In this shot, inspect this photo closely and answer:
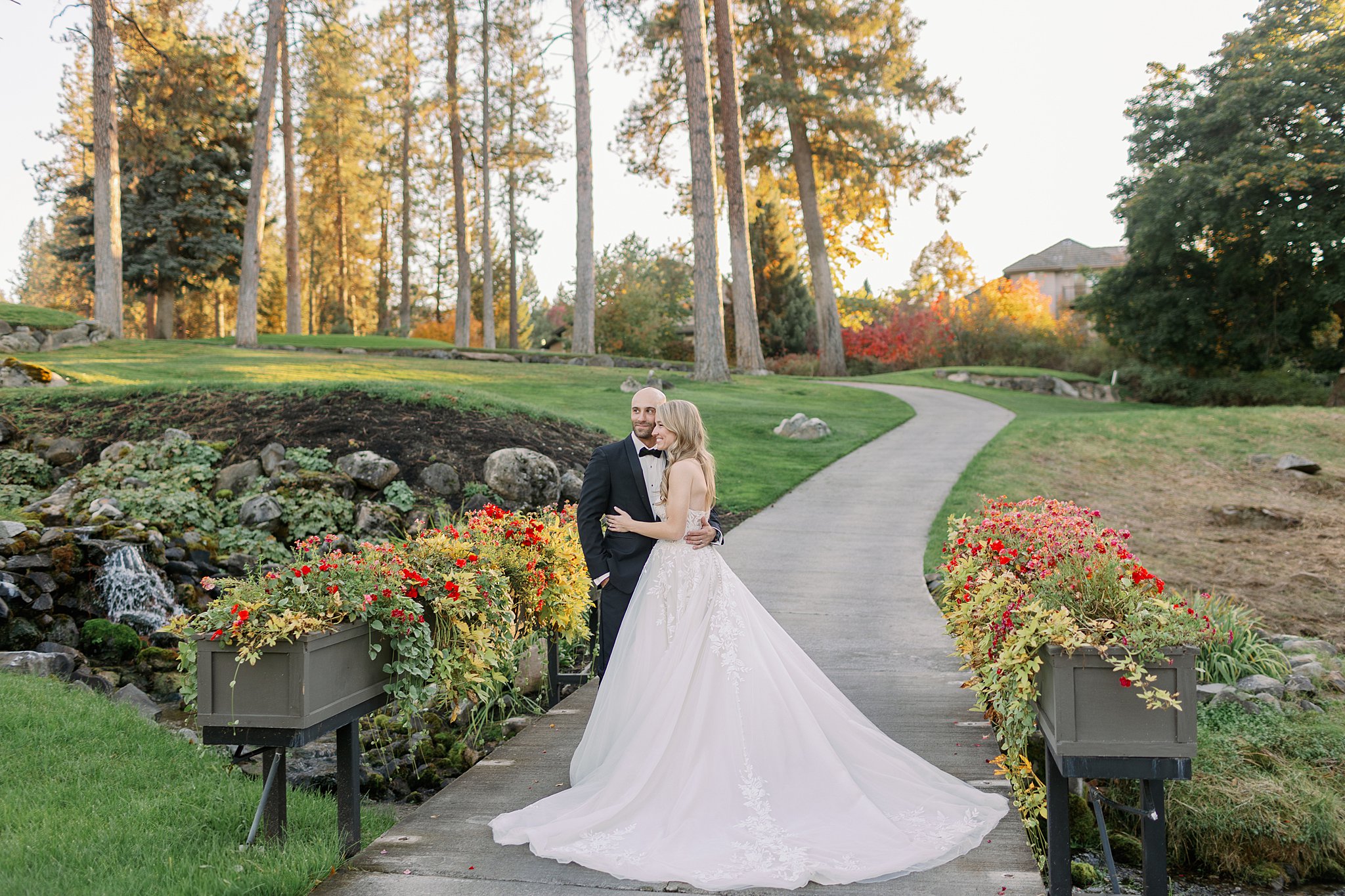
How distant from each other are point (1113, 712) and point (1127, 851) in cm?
214

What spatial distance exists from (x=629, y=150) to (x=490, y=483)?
19630 millimetres

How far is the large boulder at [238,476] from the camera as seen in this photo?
34.6ft

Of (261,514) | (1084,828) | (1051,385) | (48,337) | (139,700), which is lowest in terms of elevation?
(1084,828)

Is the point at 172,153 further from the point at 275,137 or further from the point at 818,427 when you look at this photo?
the point at 818,427

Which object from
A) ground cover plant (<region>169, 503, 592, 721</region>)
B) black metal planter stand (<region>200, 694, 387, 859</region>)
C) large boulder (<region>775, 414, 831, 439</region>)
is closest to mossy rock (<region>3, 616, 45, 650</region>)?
ground cover plant (<region>169, 503, 592, 721</region>)

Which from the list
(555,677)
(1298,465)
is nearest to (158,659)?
(555,677)

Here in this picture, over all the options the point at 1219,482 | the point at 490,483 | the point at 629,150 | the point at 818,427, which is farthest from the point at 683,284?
the point at 490,483

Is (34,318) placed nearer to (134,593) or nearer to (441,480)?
(441,480)

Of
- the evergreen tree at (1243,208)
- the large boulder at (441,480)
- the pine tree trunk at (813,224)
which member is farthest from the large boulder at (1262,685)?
the pine tree trunk at (813,224)

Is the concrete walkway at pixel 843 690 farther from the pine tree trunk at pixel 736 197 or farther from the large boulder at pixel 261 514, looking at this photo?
the pine tree trunk at pixel 736 197

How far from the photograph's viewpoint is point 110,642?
7441mm

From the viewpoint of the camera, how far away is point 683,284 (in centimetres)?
4375

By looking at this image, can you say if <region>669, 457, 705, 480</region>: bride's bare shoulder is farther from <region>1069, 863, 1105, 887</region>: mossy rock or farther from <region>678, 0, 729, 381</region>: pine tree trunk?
<region>678, 0, 729, 381</region>: pine tree trunk

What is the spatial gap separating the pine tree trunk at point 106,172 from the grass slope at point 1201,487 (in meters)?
20.6
